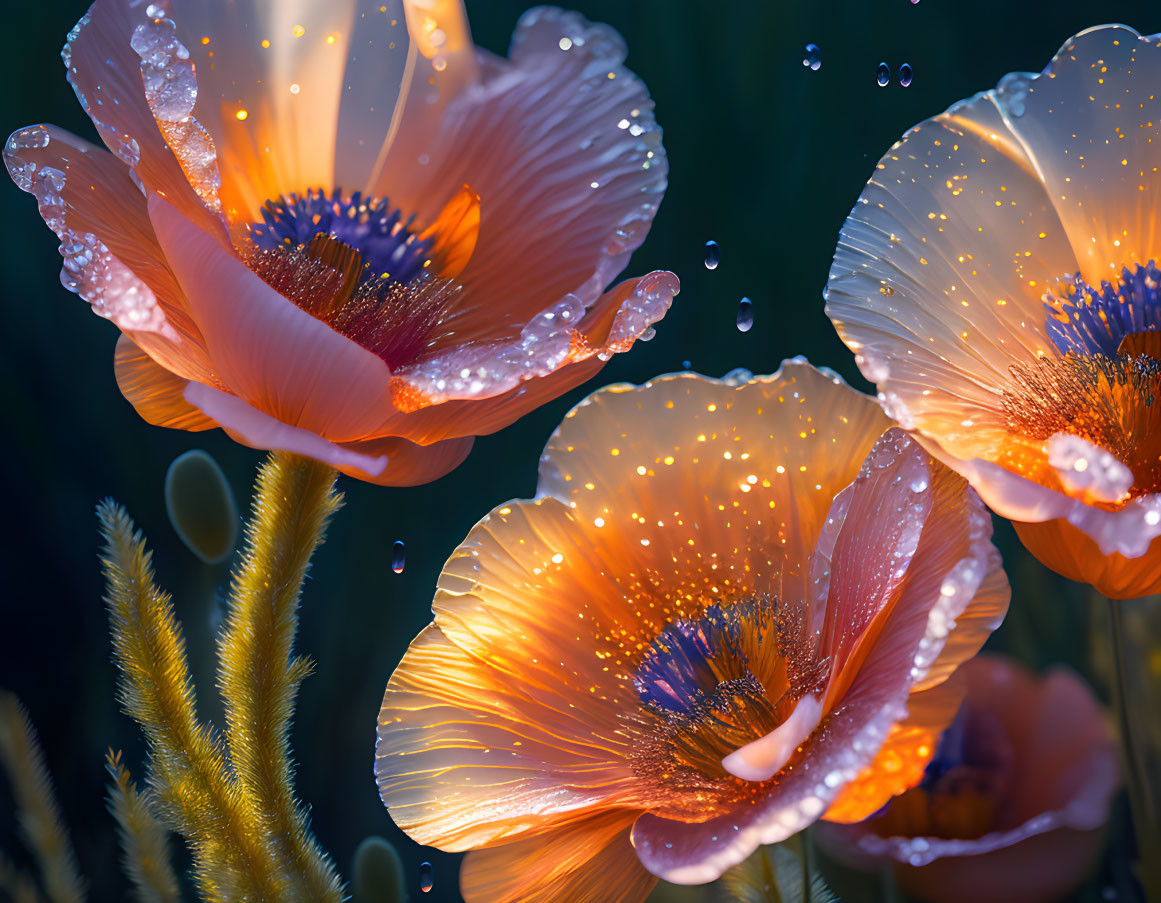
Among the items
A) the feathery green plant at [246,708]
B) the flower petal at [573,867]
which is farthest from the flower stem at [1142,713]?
the feathery green plant at [246,708]

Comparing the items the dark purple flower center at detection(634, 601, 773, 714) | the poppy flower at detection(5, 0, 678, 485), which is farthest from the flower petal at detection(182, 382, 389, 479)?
the dark purple flower center at detection(634, 601, 773, 714)

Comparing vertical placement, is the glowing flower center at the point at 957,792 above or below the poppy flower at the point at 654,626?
below

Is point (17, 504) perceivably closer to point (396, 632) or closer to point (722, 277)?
point (396, 632)

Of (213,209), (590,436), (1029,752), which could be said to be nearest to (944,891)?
(1029,752)

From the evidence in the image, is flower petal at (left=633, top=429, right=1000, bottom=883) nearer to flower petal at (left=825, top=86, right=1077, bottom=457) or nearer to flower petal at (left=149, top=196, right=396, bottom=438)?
flower petal at (left=825, top=86, right=1077, bottom=457)

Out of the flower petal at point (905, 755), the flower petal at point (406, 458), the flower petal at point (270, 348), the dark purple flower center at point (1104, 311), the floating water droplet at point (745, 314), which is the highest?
the flower petal at point (270, 348)

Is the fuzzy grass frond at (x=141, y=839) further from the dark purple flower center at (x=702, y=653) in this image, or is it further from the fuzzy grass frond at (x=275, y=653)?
the dark purple flower center at (x=702, y=653)
